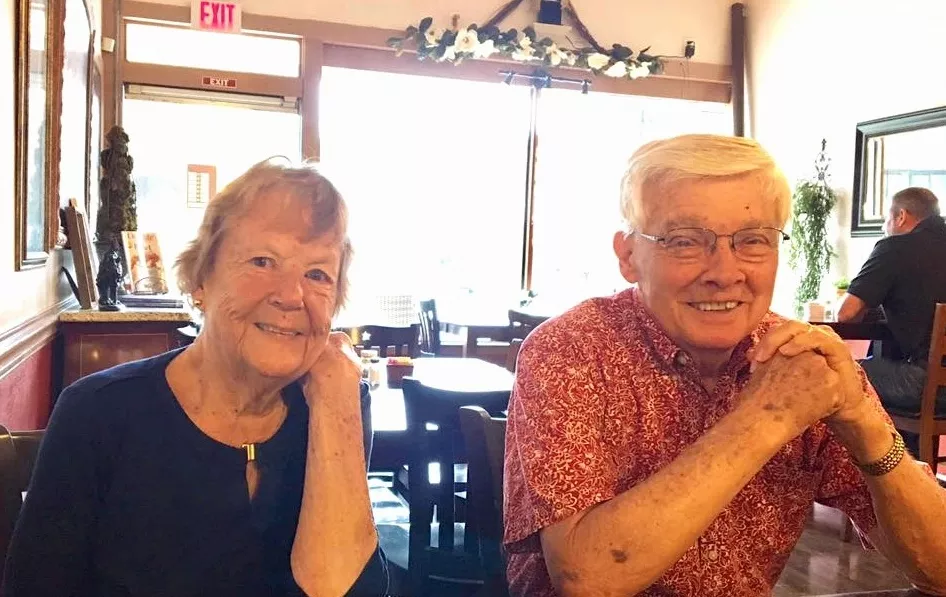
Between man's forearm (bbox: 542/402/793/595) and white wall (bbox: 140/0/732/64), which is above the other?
white wall (bbox: 140/0/732/64)

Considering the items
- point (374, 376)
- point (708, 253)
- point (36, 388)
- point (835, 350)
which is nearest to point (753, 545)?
point (835, 350)

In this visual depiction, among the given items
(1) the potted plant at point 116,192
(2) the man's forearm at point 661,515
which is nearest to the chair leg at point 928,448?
(2) the man's forearm at point 661,515

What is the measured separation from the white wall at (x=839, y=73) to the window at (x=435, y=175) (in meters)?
2.03

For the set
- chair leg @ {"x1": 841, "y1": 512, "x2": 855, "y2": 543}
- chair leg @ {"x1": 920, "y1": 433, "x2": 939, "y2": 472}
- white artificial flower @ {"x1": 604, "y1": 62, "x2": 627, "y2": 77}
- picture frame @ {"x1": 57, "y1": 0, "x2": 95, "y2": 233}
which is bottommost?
chair leg @ {"x1": 841, "y1": 512, "x2": 855, "y2": 543}

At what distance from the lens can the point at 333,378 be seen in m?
1.32

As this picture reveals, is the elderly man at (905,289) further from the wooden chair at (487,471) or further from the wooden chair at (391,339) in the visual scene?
the wooden chair at (487,471)

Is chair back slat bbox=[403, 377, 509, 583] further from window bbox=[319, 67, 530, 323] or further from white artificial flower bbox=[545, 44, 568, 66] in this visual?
white artificial flower bbox=[545, 44, 568, 66]

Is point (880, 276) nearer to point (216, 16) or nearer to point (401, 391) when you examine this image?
point (401, 391)

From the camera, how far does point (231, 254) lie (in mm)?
1281

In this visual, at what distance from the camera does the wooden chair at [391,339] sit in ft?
11.9

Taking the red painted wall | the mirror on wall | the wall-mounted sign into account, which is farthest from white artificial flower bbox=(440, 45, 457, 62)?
the red painted wall

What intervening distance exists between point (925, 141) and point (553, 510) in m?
5.03

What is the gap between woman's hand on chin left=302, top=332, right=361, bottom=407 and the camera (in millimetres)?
1311

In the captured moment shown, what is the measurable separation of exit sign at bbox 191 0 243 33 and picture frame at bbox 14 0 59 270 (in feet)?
9.78
